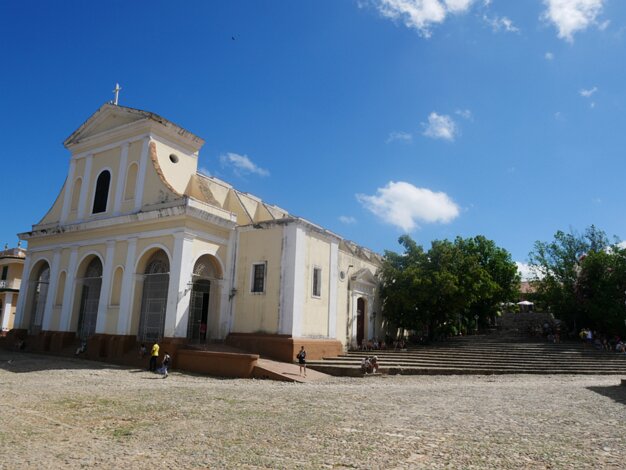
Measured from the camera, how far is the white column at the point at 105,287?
1930 cm

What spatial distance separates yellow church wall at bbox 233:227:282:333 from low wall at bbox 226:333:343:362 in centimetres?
37

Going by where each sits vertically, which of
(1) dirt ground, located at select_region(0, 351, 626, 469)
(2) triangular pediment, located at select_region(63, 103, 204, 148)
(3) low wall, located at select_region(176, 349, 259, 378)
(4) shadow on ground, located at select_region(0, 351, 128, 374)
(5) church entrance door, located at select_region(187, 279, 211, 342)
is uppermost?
(2) triangular pediment, located at select_region(63, 103, 204, 148)

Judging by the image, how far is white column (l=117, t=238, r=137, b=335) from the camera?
18469 mm

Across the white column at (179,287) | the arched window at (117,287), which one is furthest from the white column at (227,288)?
the arched window at (117,287)

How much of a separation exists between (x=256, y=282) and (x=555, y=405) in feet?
39.5

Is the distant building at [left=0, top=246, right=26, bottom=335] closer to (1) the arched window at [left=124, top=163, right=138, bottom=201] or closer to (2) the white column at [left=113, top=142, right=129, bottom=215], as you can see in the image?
(2) the white column at [left=113, top=142, right=129, bottom=215]

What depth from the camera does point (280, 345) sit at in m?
17.6

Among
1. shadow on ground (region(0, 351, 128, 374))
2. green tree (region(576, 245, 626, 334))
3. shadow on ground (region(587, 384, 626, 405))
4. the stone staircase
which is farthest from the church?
green tree (region(576, 245, 626, 334))

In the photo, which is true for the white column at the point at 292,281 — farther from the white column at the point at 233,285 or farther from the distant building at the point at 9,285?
the distant building at the point at 9,285

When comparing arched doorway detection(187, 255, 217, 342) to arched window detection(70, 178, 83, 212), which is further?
arched window detection(70, 178, 83, 212)

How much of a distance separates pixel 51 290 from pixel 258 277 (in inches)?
400

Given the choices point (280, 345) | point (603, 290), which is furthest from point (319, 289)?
point (603, 290)

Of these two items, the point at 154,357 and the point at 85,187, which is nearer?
the point at 154,357

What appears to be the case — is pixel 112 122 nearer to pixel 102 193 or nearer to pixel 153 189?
pixel 102 193
